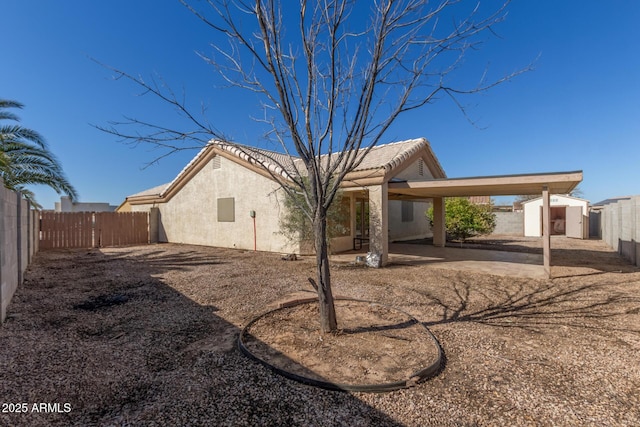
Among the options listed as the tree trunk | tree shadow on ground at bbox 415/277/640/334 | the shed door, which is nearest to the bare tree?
the tree trunk

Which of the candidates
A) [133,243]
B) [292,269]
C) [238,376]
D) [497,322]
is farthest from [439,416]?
[133,243]

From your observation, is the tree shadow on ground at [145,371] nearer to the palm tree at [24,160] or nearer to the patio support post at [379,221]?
the patio support post at [379,221]

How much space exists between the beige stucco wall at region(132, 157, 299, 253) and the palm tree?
16.0 feet

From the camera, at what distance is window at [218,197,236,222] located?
44.7 feet

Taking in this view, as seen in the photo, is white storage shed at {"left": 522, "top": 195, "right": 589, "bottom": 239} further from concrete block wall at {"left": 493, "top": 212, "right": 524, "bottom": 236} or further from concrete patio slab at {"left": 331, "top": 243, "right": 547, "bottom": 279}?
concrete patio slab at {"left": 331, "top": 243, "right": 547, "bottom": 279}

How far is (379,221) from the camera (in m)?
9.60

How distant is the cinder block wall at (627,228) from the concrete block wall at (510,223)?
887cm

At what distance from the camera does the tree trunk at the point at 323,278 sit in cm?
395

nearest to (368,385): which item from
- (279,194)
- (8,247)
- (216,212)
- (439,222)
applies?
(8,247)

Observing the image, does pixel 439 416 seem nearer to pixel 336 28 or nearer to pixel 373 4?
→ pixel 336 28

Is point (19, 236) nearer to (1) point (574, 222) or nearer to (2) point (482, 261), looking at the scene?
(2) point (482, 261)

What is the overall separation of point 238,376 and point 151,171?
295 cm

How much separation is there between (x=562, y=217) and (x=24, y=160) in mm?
28861

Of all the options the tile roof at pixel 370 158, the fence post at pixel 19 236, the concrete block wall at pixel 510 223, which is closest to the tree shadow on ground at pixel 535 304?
the tile roof at pixel 370 158
